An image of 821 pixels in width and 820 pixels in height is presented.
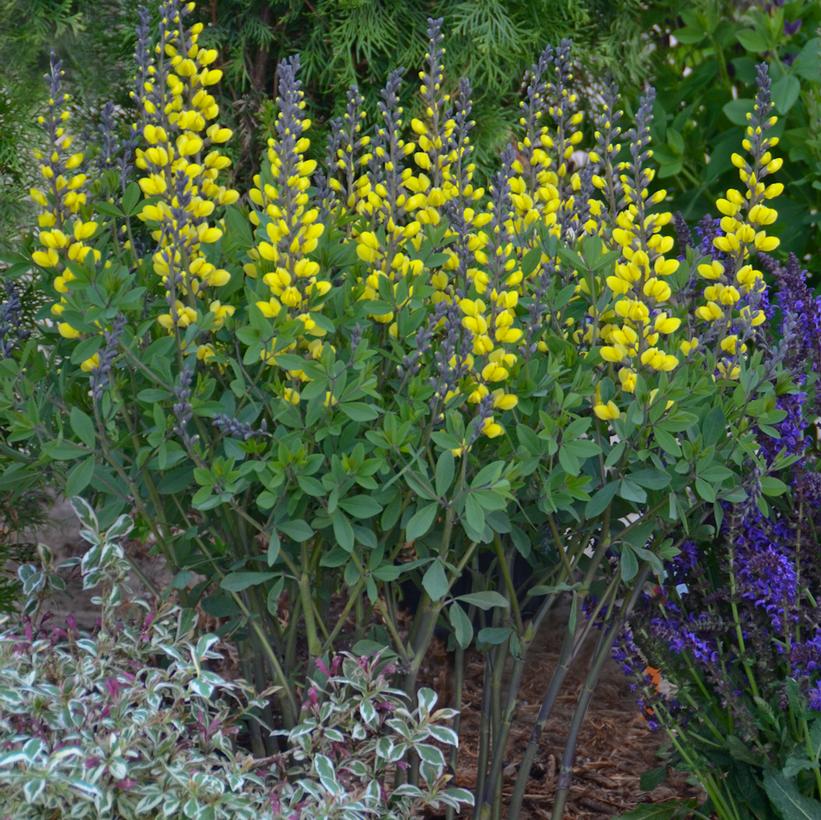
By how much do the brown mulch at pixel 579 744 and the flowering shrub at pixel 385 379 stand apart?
1.80ft

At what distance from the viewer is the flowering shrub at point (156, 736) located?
2062 millimetres

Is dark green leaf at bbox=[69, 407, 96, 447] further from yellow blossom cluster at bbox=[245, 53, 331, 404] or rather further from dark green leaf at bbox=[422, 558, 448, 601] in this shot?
dark green leaf at bbox=[422, 558, 448, 601]

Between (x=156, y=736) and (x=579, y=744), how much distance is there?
169 cm

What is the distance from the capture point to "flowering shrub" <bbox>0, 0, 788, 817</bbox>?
213cm

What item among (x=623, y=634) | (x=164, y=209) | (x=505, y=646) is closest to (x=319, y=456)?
(x=164, y=209)

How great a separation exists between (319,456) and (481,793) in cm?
102

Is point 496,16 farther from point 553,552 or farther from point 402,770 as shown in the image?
point 402,770

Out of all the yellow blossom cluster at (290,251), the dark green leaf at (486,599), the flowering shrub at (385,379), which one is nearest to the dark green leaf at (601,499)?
the flowering shrub at (385,379)

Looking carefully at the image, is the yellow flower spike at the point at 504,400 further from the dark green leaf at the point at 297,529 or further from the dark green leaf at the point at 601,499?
the dark green leaf at the point at 297,529

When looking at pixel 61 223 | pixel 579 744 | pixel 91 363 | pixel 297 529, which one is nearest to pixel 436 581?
pixel 297 529

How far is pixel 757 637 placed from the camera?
2.55 meters

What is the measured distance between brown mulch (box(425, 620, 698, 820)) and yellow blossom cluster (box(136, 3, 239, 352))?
4.97ft

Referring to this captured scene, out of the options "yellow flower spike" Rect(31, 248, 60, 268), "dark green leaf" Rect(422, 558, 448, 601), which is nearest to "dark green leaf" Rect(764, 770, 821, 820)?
"dark green leaf" Rect(422, 558, 448, 601)

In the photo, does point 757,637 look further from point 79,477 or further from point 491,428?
point 79,477
